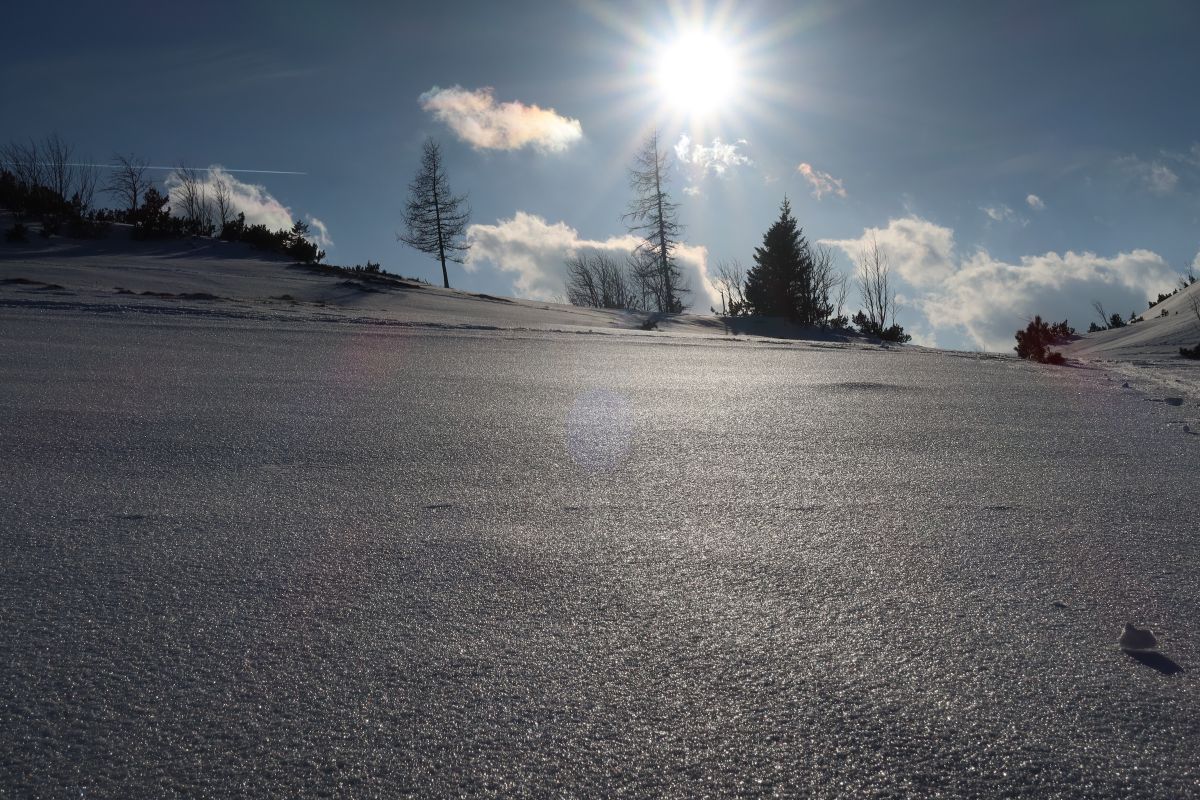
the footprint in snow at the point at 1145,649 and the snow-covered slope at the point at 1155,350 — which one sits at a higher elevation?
the snow-covered slope at the point at 1155,350

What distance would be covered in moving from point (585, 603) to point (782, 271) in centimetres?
2948

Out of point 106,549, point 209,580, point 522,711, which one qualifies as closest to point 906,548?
point 522,711

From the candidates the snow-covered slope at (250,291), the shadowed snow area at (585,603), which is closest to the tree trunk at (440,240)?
the snow-covered slope at (250,291)

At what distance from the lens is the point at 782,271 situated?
29.3 metres

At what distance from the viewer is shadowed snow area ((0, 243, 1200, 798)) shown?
0.90 m

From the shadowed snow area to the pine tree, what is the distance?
26554 mm

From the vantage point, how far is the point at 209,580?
4.46 ft

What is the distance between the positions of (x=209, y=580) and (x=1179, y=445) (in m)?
3.02

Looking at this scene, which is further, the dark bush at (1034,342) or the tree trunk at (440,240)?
the tree trunk at (440,240)

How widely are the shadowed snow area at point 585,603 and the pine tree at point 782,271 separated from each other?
26554 millimetres

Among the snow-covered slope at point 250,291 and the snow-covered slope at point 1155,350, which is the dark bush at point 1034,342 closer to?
the snow-covered slope at point 1155,350

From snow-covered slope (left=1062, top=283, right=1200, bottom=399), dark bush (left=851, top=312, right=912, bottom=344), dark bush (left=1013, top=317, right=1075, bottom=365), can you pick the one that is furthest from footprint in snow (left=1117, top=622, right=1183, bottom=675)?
dark bush (left=851, top=312, right=912, bottom=344)

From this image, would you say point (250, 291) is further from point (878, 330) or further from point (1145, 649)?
point (878, 330)

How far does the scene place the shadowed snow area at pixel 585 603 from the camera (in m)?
0.90
